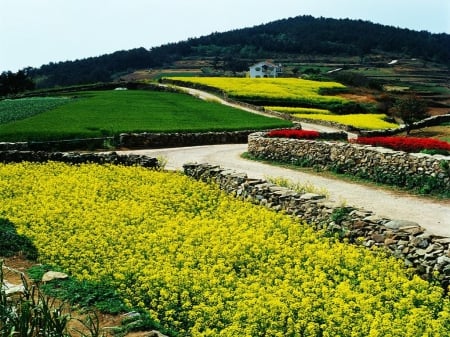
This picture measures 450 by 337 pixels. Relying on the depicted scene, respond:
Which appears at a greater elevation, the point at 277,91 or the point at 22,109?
the point at 22,109

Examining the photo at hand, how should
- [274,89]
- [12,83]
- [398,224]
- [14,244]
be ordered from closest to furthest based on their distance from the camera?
[398,224] < [14,244] < [274,89] < [12,83]

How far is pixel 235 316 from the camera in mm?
9133

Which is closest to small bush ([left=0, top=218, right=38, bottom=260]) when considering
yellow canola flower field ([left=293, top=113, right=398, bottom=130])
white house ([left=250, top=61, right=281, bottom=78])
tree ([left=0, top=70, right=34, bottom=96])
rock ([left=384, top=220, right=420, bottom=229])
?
rock ([left=384, top=220, right=420, bottom=229])

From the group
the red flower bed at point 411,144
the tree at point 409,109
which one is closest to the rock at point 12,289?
the red flower bed at point 411,144

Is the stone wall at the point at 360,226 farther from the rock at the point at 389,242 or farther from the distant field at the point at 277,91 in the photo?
the distant field at the point at 277,91

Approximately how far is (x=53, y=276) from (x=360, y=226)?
738cm

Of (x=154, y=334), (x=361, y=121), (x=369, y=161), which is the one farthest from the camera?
(x=361, y=121)

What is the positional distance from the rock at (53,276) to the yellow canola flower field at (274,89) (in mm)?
Result: 57920

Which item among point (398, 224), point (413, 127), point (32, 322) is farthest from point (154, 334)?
point (413, 127)

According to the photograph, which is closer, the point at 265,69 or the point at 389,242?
the point at 389,242

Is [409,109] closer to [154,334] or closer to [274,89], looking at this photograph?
[274,89]

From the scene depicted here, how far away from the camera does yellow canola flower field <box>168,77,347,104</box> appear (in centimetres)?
6831

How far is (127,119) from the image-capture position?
Result: 44312 millimetres

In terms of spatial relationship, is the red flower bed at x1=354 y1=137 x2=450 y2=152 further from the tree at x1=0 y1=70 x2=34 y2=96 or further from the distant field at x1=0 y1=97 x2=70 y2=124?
the tree at x1=0 y1=70 x2=34 y2=96
